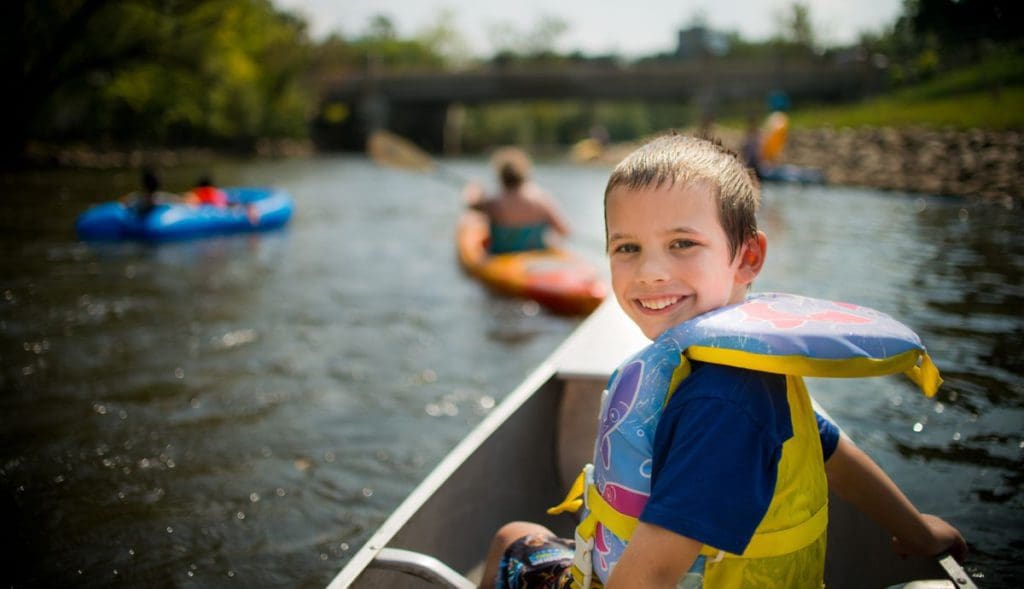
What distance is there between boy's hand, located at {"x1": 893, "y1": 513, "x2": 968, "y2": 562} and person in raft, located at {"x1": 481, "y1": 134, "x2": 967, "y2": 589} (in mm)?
228

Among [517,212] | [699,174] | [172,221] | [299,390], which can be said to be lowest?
[172,221]

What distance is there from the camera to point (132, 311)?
6301 mm

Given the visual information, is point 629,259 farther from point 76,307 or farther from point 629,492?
point 76,307

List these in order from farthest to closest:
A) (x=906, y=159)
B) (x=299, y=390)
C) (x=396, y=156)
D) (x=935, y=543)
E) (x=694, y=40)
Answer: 1. (x=694, y=40)
2. (x=906, y=159)
3. (x=396, y=156)
4. (x=299, y=390)
5. (x=935, y=543)

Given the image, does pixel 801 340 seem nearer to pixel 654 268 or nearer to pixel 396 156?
pixel 654 268

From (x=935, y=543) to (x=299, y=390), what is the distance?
12.0 ft

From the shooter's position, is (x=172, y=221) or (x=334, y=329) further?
(x=172, y=221)

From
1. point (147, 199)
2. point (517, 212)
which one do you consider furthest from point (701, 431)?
point (147, 199)

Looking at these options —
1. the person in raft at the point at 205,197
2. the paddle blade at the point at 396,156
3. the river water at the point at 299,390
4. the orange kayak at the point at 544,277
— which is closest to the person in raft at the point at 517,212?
the orange kayak at the point at 544,277

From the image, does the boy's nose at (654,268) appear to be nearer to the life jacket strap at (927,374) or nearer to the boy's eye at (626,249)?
the boy's eye at (626,249)

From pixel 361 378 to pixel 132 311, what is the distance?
261cm

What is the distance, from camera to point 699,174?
1346 mm

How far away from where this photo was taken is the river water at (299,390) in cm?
300

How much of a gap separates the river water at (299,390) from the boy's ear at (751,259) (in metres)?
1.87
